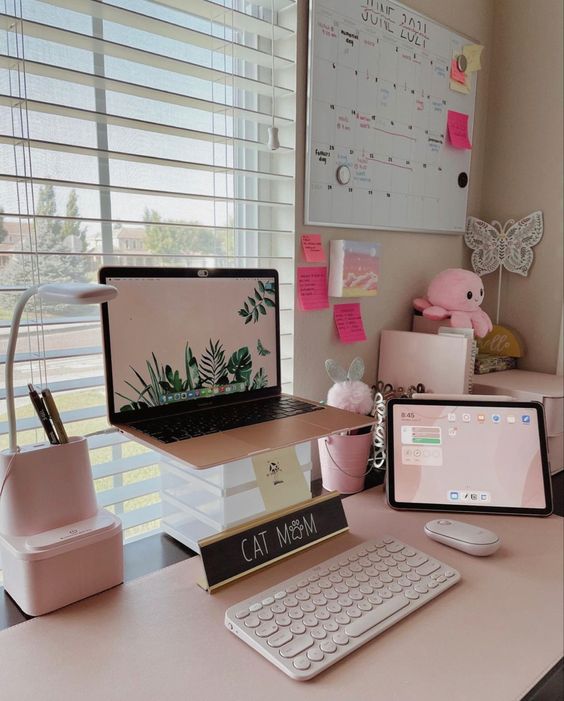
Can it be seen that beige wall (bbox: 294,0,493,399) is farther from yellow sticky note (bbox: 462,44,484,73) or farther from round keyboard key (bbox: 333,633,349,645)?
round keyboard key (bbox: 333,633,349,645)

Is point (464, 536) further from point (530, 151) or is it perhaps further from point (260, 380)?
point (530, 151)

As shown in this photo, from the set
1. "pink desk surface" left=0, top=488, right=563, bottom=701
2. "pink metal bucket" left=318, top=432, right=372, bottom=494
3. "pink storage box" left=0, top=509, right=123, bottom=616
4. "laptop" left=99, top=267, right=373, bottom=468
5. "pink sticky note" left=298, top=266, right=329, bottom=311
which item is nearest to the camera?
"pink desk surface" left=0, top=488, right=563, bottom=701

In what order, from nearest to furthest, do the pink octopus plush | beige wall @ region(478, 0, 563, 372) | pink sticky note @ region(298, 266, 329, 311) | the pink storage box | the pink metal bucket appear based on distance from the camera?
1. the pink storage box
2. the pink metal bucket
3. pink sticky note @ region(298, 266, 329, 311)
4. the pink octopus plush
5. beige wall @ region(478, 0, 563, 372)

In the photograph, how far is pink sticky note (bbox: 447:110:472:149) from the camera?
161 cm

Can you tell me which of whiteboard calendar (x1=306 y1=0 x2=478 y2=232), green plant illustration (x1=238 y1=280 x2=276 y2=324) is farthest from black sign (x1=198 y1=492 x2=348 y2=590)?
whiteboard calendar (x1=306 y1=0 x2=478 y2=232)

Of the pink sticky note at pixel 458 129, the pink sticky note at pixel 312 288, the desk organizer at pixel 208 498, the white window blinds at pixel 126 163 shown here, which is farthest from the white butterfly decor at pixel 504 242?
the desk organizer at pixel 208 498

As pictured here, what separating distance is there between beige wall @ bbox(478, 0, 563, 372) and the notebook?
46 centimetres

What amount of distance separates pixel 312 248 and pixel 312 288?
0.09 meters

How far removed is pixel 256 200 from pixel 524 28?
1105 millimetres

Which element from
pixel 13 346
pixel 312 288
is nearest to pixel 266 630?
pixel 13 346

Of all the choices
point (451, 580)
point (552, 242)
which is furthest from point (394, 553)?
point (552, 242)

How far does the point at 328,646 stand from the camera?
68 centimetres

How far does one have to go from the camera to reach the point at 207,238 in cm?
121

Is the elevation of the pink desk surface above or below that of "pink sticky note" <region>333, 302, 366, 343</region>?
below
